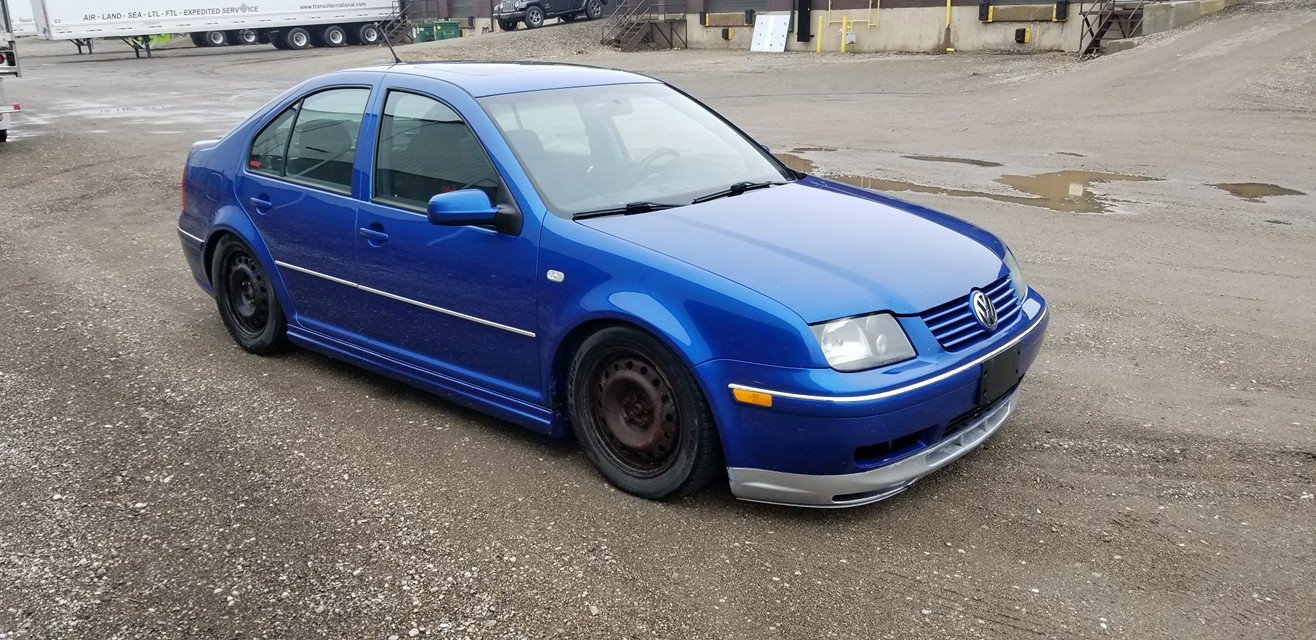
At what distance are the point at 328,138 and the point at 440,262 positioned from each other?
120 centimetres

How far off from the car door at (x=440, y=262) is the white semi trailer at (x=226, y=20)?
35.7m

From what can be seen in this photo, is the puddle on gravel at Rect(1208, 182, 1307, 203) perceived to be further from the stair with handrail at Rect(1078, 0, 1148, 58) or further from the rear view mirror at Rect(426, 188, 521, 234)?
the stair with handrail at Rect(1078, 0, 1148, 58)

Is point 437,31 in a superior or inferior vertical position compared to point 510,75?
inferior

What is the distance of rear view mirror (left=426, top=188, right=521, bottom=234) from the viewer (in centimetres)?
412

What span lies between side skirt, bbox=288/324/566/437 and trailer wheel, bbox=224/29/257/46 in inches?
1744

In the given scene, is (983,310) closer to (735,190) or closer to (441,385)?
(735,190)

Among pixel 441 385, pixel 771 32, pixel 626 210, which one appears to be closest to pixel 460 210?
pixel 626 210

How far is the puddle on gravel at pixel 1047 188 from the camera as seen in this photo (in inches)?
382

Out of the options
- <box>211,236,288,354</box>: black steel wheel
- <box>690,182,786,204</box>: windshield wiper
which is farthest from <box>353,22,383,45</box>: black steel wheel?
<box>690,182,786,204</box>: windshield wiper

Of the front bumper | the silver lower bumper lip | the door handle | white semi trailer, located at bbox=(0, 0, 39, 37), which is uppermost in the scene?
white semi trailer, located at bbox=(0, 0, 39, 37)

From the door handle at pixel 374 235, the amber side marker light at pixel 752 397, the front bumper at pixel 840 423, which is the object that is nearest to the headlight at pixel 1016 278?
the front bumper at pixel 840 423

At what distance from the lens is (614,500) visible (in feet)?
13.3

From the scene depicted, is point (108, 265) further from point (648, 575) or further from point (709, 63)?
point (709, 63)

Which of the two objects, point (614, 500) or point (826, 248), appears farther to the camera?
point (614, 500)
